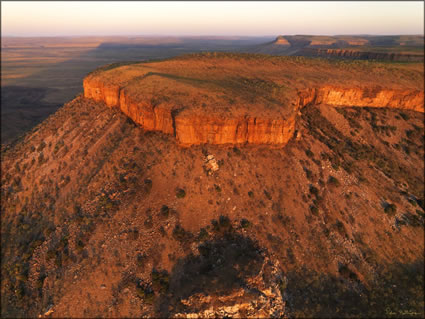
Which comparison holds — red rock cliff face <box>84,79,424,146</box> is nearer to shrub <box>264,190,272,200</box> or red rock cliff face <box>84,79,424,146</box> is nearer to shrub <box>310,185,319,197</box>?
shrub <box>310,185,319,197</box>

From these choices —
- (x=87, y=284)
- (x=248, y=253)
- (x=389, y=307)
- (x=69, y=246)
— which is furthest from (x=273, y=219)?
(x=69, y=246)

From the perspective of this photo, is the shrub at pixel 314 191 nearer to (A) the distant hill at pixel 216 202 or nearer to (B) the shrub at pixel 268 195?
(A) the distant hill at pixel 216 202

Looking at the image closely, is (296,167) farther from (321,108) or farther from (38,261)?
(38,261)

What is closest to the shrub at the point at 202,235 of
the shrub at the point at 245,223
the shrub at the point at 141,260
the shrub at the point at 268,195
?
the shrub at the point at 245,223

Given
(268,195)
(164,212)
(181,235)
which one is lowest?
(181,235)

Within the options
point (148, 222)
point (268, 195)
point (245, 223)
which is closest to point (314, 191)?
point (268, 195)

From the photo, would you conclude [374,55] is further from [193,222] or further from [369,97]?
[193,222]
